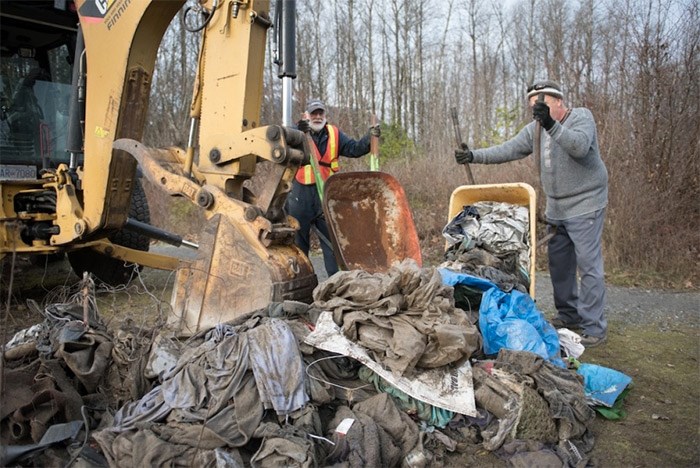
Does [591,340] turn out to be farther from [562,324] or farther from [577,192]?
[577,192]

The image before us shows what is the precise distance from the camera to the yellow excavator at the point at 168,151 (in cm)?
322

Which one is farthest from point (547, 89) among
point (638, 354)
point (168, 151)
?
point (168, 151)

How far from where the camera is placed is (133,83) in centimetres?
383

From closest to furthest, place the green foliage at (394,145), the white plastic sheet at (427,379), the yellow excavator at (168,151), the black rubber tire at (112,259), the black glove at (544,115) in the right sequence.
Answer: the white plastic sheet at (427,379)
the yellow excavator at (168,151)
the black glove at (544,115)
the black rubber tire at (112,259)
the green foliage at (394,145)

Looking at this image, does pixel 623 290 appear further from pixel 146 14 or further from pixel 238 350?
pixel 146 14

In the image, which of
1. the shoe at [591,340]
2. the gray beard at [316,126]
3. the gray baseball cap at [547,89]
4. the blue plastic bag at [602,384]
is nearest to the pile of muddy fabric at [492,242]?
the shoe at [591,340]

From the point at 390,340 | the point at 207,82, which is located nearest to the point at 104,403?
the point at 390,340

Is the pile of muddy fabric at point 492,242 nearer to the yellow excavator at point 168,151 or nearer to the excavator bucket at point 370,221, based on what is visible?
the excavator bucket at point 370,221

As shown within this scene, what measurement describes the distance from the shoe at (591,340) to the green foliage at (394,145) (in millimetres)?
9504

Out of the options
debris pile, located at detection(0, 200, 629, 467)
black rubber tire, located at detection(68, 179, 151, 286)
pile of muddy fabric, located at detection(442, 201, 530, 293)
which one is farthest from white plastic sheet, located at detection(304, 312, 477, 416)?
black rubber tire, located at detection(68, 179, 151, 286)

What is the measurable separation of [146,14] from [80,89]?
42.6 inches

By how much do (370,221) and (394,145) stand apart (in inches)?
388

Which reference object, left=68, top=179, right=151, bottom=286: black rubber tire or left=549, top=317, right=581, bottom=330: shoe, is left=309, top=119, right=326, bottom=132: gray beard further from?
left=549, top=317, right=581, bottom=330: shoe

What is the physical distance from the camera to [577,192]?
13.8 feet
